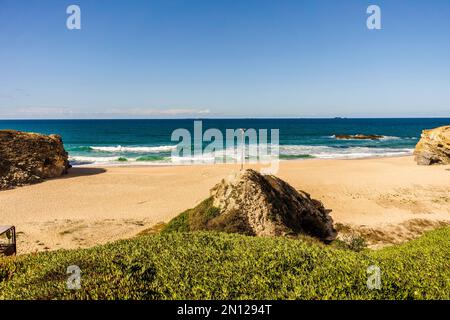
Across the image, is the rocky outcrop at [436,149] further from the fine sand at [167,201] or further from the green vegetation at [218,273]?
the green vegetation at [218,273]

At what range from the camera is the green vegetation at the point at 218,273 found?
4.20m

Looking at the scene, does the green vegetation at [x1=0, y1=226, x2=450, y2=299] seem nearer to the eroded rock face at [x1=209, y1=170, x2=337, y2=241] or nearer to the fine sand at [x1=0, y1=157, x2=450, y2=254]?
the eroded rock face at [x1=209, y1=170, x2=337, y2=241]

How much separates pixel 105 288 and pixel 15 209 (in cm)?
1844

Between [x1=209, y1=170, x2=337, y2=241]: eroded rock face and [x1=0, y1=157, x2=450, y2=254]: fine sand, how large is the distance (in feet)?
12.7

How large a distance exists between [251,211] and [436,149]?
33923mm

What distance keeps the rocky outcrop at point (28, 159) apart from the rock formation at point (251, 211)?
1961 cm

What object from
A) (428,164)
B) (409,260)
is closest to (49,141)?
(409,260)

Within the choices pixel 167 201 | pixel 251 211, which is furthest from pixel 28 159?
pixel 251 211

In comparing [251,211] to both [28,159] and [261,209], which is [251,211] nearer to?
[261,209]

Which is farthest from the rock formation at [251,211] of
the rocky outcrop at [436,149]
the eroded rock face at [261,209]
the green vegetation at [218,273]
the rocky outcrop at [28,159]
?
the rocky outcrop at [436,149]

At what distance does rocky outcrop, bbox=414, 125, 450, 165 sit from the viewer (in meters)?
34.2

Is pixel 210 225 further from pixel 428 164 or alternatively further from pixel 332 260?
pixel 428 164
